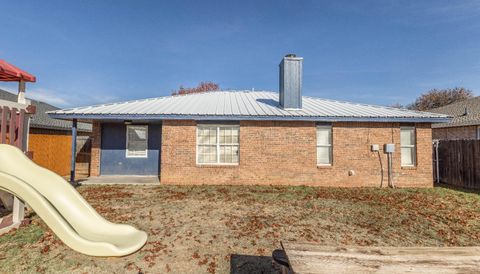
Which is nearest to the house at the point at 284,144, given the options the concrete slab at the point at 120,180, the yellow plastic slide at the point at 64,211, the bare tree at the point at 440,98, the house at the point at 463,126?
the concrete slab at the point at 120,180

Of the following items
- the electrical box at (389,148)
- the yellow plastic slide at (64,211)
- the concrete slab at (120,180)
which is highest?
the electrical box at (389,148)

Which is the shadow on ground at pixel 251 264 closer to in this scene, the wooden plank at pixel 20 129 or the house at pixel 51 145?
the wooden plank at pixel 20 129

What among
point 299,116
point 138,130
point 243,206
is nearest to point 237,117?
point 299,116

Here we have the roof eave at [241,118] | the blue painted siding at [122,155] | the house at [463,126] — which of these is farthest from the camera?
the house at [463,126]

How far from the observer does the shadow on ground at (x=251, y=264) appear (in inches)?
150

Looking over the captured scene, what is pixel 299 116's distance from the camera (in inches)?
416

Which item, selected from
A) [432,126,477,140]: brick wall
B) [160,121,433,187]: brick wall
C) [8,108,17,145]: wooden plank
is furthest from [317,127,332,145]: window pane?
[432,126,477,140]: brick wall

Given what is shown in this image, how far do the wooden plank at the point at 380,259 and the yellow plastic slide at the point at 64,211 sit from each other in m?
1.63

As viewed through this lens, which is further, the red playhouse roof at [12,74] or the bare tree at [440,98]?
the bare tree at [440,98]

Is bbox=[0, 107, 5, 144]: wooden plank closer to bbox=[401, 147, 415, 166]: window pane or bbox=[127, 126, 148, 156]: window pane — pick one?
bbox=[127, 126, 148, 156]: window pane

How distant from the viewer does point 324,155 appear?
11070mm

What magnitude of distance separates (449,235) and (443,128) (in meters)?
16.1

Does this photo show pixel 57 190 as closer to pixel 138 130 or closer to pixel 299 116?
pixel 299 116

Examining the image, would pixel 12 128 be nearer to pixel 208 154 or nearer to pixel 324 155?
pixel 208 154
